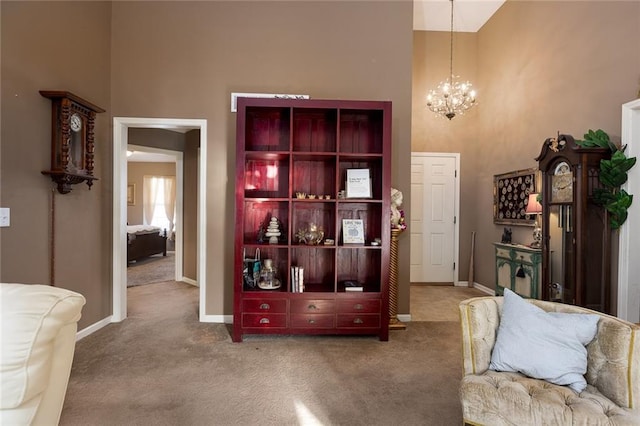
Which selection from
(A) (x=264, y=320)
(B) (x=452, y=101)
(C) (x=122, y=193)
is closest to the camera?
(A) (x=264, y=320)

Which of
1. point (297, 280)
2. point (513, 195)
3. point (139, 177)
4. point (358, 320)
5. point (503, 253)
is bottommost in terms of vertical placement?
point (358, 320)

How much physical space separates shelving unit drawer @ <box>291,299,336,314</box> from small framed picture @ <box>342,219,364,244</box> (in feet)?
2.04

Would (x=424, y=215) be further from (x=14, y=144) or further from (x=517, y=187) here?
(x=14, y=144)

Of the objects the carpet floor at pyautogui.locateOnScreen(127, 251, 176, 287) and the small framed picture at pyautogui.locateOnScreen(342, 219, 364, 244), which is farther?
the carpet floor at pyautogui.locateOnScreen(127, 251, 176, 287)

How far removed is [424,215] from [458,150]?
1.26 m

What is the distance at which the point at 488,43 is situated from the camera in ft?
17.1

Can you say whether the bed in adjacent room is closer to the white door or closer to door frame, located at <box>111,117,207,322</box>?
door frame, located at <box>111,117,207,322</box>

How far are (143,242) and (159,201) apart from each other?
295 centimetres

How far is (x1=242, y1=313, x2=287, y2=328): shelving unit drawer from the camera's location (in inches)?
121

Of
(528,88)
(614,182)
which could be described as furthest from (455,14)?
(614,182)

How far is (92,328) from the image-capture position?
3266mm

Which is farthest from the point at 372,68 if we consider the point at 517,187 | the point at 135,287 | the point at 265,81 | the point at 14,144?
the point at 135,287

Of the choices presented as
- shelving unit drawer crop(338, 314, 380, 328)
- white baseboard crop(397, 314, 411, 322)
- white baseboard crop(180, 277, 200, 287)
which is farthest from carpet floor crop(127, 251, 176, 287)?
white baseboard crop(397, 314, 411, 322)

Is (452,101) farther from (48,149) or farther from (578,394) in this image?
(48,149)
